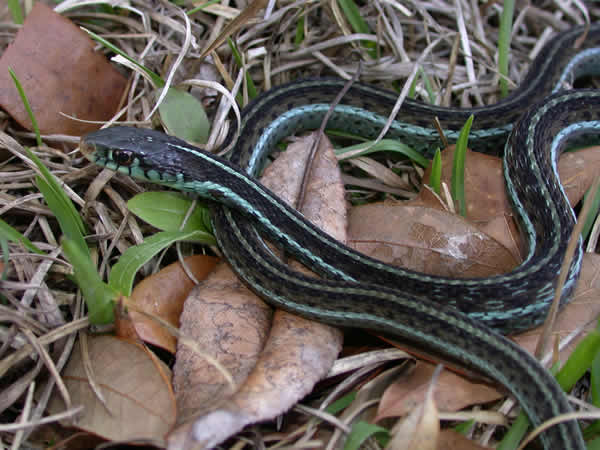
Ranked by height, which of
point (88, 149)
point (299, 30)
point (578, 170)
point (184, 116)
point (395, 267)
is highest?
point (299, 30)

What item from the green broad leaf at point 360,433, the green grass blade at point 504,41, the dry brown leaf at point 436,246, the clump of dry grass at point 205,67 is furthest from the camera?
the green grass blade at point 504,41

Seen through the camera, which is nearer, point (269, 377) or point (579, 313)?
point (269, 377)

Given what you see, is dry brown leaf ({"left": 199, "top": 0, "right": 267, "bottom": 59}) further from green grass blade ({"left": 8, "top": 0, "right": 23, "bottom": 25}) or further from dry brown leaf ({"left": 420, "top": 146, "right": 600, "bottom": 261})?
dry brown leaf ({"left": 420, "top": 146, "right": 600, "bottom": 261})

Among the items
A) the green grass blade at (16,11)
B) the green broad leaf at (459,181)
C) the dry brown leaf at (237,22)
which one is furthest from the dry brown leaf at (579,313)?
the green grass blade at (16,11)

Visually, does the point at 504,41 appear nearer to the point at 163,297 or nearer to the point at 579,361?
the point at 579,361

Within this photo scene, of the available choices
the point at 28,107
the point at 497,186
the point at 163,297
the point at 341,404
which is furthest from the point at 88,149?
the point at 497,186

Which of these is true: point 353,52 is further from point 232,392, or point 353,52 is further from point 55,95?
point 232,392

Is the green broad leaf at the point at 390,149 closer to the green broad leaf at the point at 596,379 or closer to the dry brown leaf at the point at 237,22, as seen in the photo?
the dry brown leaf at the point at 237,22
